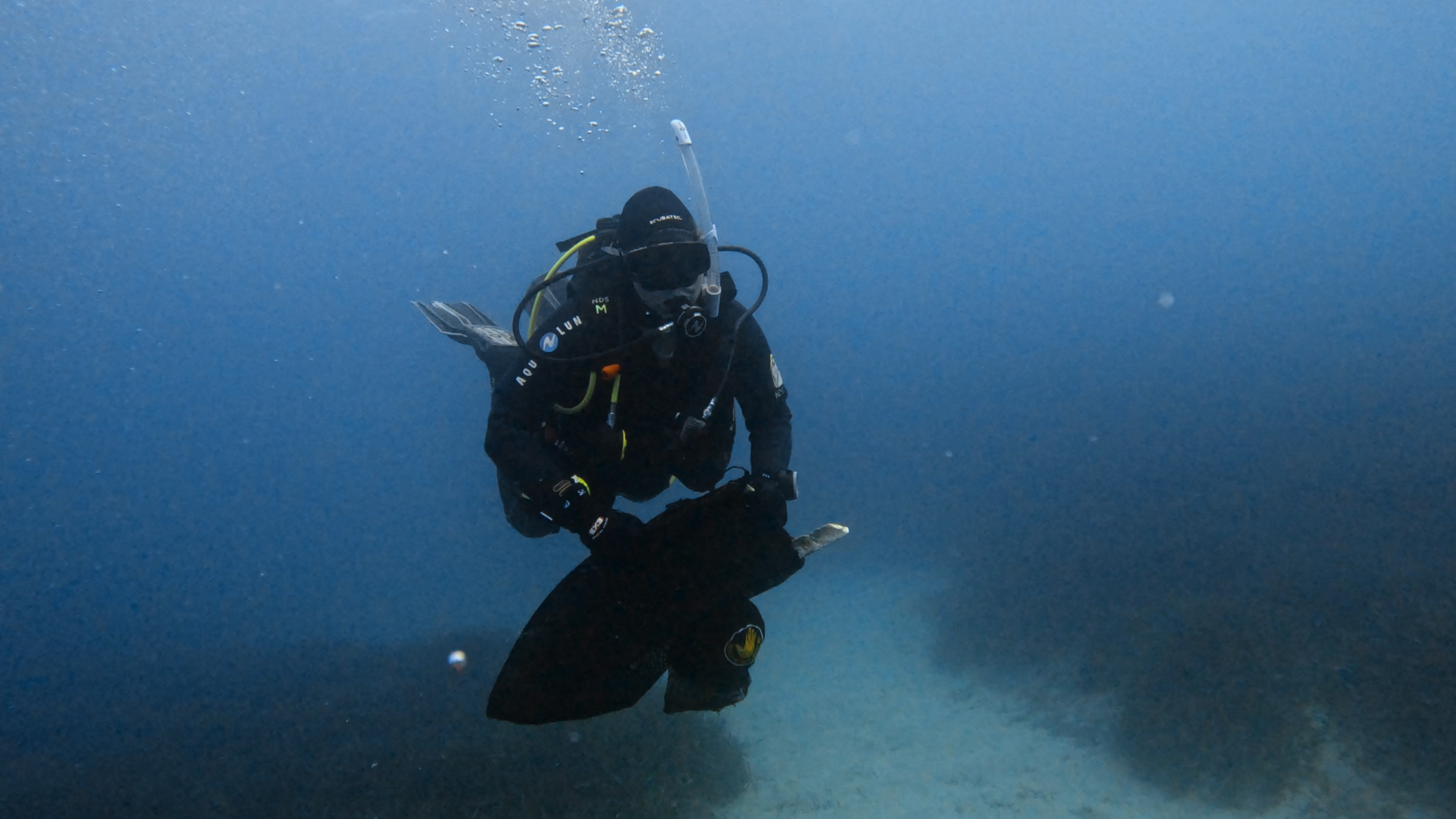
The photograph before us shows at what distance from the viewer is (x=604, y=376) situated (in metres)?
3.30

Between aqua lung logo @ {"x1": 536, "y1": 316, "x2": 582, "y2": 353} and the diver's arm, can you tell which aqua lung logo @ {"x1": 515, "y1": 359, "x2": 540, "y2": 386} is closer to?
aqua lung logo @ {"x1": 536, "y1": 316, "x2": 582, "y2": 353}

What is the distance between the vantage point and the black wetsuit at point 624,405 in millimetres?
3098

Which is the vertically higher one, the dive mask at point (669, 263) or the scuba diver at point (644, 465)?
the dive mask at point (669, 263)

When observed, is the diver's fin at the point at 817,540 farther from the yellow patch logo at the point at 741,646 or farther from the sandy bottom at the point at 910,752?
the sandy bottom at the point at 910,752

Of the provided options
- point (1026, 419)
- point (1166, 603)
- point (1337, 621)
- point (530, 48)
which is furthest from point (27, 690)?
point (1026, 419)

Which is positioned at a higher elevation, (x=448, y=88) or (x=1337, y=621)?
(x=448, y=88)

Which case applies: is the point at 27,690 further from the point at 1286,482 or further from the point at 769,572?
the point at 1286,482

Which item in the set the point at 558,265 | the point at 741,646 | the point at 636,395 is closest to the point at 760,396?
the point at 636,395

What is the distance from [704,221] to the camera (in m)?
→ 3.21

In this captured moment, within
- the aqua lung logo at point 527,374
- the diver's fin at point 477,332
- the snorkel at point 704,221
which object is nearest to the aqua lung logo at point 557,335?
the aqua lung logo at point 527,374

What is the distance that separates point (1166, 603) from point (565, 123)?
42591mm

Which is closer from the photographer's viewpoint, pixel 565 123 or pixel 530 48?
pixel 530 48

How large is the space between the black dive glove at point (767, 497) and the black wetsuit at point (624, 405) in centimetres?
→ 23

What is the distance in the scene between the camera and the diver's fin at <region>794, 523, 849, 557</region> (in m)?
2.85
